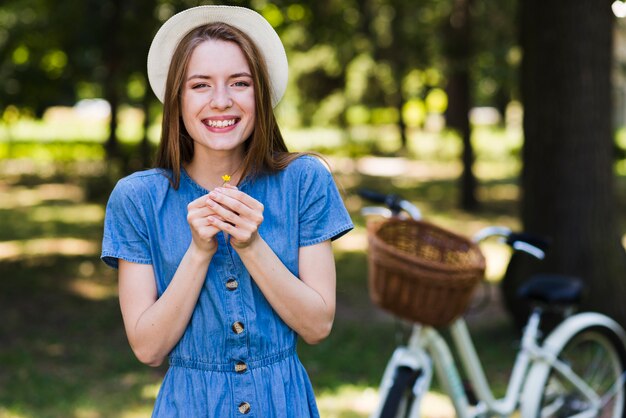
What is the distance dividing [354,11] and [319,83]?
238 inches

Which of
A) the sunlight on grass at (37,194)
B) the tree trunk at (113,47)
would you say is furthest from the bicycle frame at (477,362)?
the sunlight on grass at (37,194)

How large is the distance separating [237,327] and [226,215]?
0.31 m

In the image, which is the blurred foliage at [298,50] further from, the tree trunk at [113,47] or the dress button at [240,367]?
the dress button at [240,367]

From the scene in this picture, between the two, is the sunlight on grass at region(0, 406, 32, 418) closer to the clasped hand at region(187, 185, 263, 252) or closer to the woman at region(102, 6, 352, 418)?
the woman at region(102, 6, 352, 418)

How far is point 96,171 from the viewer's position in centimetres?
1970

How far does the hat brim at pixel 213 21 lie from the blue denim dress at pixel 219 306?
27 centimetres

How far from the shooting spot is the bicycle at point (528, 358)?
151 inches

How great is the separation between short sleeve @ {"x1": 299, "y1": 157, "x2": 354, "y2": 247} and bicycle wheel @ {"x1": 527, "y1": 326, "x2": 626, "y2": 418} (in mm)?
2313

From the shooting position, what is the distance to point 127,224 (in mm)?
2072

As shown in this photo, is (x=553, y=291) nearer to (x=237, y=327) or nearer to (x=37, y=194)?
(x=237, y=327)

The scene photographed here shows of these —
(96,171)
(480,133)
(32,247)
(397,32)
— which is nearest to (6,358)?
(32,247)

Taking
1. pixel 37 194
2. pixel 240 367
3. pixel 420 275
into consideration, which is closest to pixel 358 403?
pixel 420 275

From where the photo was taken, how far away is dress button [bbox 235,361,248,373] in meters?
2.06

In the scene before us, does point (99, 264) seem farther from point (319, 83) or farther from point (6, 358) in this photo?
point (319, 83)
